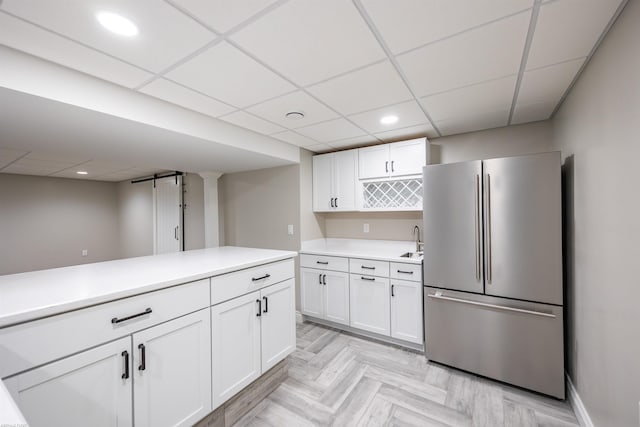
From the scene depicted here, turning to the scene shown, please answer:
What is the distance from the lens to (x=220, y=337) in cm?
165

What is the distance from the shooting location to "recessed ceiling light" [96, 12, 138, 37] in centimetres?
113

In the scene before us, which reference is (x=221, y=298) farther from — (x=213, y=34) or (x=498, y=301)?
(x=498, y=301)

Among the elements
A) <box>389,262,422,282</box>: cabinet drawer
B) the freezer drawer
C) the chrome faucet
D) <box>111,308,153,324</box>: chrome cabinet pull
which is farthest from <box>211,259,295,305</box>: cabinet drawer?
the chrome faucet

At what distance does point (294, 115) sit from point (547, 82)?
1866mm

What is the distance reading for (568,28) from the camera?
1272 mm

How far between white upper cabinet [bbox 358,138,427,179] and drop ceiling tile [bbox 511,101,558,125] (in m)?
0.83

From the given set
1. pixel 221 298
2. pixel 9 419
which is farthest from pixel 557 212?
pixel 9 419

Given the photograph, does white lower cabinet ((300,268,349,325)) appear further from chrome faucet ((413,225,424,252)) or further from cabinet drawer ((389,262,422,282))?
chrome faucet ((413,225,424,252))

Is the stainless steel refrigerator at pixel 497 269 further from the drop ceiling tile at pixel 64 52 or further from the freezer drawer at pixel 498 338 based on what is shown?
the drop ceiling tile at pixel 64 52

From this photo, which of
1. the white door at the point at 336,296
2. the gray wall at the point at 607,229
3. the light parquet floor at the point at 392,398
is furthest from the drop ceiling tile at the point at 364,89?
the light parquet floor at the point at 392,398

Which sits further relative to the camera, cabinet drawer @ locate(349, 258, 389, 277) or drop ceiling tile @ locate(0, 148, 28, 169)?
drop ceiling tile @ locate(0, 148, 28, 169)

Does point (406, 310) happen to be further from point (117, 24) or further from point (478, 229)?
point (117, 24)

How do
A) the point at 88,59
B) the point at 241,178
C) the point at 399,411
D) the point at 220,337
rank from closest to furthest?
1. the point at 88,59
2. the point at 220,337
3. the point at 399,411
4. the point at 241,178

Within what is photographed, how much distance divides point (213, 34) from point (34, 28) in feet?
2.55
